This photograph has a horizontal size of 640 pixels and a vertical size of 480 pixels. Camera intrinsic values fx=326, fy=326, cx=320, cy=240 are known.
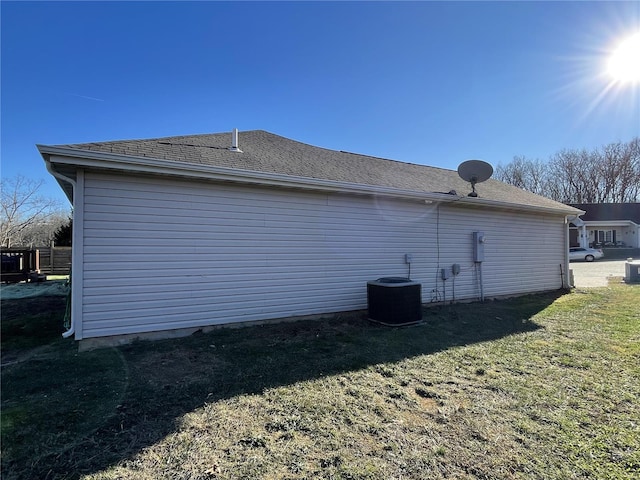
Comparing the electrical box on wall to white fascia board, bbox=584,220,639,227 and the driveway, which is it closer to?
the driveway

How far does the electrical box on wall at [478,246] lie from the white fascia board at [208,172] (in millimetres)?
1251

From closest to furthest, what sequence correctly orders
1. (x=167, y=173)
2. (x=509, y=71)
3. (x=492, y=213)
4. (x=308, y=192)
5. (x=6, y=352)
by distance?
(x=6, y=352) → (x=167, y=173) → (x=308, y=192) → (x=509, y=71) → (x=492, y=213)

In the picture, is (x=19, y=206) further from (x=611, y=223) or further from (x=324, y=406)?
(x=611, y=223)

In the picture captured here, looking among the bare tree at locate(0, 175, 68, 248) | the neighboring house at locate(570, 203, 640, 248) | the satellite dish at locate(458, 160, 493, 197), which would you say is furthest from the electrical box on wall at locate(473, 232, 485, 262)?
the bare tree at locate(0, 175, 68, 248)

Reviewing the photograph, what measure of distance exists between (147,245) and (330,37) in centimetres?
650

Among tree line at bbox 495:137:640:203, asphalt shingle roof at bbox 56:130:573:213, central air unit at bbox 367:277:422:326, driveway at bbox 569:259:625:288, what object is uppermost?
tree line at bbox 495:137:640:203

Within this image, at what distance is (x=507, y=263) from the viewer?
9234mm

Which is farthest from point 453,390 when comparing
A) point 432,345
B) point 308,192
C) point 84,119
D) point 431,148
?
point 431,148

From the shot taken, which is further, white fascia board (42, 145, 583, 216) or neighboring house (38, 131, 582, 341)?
neighboring house (38, 131, 582, 341)

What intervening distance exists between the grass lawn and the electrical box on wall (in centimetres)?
323

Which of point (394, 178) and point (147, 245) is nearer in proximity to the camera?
point (147, 245)

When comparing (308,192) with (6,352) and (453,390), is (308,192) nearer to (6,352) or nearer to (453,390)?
(453,390)

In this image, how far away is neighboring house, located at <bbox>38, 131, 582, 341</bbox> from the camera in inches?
182

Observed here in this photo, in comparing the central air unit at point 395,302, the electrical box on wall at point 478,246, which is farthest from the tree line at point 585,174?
the central air unit at point 395,302
